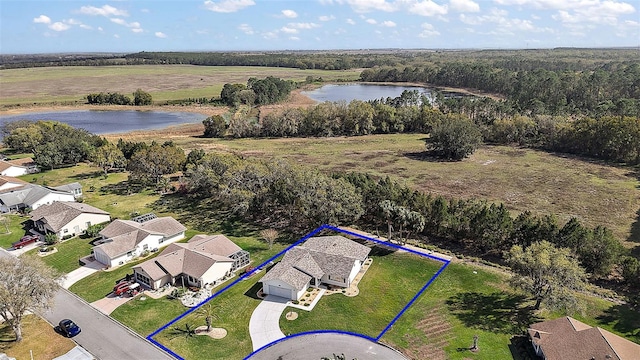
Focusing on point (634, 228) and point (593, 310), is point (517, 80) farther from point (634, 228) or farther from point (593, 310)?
point (593, 310)

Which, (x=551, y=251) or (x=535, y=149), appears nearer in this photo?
(x=551, y=251)

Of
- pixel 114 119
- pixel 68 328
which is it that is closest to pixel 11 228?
pixel 68 328

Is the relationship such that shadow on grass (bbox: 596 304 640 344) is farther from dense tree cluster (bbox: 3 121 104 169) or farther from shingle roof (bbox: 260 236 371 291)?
dense tree cluster (bbox: 3 121 104 169)

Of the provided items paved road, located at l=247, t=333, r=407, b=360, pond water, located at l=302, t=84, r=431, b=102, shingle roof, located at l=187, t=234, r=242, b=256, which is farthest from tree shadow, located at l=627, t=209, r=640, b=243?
pond water, located at l=302, t=84, r=431, b=102

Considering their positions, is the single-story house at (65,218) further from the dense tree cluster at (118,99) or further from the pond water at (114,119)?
the dense tree cluster at (118,99)

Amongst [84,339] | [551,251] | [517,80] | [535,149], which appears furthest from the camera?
[517,80]

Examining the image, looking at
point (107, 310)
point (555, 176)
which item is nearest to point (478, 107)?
point (555, 176)

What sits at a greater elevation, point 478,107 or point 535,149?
point 478,107
